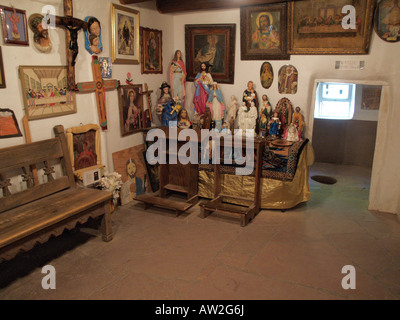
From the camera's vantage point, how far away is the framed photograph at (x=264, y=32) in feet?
19.3

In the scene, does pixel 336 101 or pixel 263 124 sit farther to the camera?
pixel 336 101

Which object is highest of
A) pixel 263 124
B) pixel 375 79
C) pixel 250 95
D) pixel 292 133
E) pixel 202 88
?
pixel 375 79

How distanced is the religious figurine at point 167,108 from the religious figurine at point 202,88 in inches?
17.2

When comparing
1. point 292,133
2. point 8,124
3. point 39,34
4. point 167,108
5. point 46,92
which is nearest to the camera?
point 8,124

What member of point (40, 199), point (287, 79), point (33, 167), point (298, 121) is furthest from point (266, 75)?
point (40, 199)

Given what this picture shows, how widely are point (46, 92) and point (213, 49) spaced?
3365 mm

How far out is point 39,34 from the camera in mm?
4348

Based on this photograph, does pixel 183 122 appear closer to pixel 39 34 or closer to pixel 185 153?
pixel 185 153

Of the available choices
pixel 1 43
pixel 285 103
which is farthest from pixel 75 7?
pixel 285 103

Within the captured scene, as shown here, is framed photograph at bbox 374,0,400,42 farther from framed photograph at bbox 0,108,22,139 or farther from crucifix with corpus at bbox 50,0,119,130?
framed photograph at bbox 0,108,22,139

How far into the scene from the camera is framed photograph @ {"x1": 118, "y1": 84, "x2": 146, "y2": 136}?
5918 mm

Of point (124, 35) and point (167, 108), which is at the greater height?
point (124, 35)

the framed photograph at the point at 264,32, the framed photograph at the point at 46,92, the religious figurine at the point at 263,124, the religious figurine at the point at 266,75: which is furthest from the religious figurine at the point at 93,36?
the religious figurine at the point at 263,124

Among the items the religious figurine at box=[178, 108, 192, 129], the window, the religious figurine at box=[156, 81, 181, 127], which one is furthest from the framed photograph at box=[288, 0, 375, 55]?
the window
